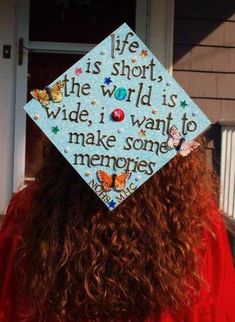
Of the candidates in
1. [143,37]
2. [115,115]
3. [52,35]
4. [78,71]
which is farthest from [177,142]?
[52,35]

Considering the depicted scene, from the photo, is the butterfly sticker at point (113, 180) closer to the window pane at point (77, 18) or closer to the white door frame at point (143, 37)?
the white door frame at point (143, 37)

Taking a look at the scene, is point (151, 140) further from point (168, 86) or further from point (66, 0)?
point (66, 0)

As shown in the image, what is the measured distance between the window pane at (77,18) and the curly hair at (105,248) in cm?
333

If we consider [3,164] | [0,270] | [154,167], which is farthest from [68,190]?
[3,164]

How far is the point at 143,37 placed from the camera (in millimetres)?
4590

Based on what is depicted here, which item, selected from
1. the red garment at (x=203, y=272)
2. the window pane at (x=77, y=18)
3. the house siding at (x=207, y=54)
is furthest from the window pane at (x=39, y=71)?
the red garment at (x=203, y=272)

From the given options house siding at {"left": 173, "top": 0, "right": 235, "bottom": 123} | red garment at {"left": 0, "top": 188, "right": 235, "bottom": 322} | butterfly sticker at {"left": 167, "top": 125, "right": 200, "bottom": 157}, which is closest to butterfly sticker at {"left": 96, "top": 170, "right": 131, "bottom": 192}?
butterfly sticker at {"left": 167, "top": 125, "right": 200, "bottom": 157}

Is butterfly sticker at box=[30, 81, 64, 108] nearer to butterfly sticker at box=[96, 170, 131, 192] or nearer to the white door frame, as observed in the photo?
butterfly sticker at box=[96, 170, 131, 192]

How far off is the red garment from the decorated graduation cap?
224 millimetres

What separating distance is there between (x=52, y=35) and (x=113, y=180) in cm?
343

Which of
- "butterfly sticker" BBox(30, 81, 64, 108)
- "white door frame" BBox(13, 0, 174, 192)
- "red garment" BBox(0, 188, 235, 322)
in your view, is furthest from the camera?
"white door frame" BBox(13, 0, 174, 192)

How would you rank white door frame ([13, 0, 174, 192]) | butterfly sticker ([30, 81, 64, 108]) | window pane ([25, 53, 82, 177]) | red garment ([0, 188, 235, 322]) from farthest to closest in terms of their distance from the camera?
1. window pane ([25, 53, 82, 177])
2. white door frame ([13, 0, 174, 192])
3. red garment ([0, 188, 235, 322])
4. butterfly sticker ([30, 81, 64, 108])

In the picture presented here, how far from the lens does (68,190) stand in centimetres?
142

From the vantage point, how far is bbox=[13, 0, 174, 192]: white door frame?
14.8 feet
